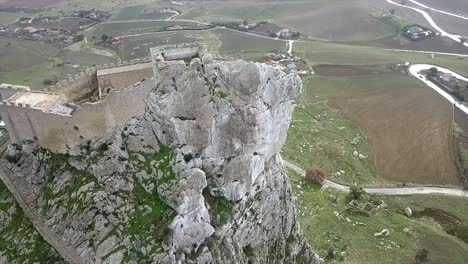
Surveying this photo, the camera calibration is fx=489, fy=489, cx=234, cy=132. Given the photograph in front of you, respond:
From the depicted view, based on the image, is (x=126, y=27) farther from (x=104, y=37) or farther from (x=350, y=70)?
(x=350, y=70)

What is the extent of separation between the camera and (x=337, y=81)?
393 feet

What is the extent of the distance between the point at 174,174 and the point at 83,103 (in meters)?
11.2

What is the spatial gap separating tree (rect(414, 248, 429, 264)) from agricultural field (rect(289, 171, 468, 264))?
0.49m

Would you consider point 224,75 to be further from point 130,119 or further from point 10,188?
point 10,188

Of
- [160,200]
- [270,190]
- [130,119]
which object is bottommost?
[270,190]

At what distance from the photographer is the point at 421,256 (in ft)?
200

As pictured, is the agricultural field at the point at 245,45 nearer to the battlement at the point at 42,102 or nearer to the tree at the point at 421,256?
the tree at the point at 421,256

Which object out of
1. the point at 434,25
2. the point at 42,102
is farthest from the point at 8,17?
the point at 42,102

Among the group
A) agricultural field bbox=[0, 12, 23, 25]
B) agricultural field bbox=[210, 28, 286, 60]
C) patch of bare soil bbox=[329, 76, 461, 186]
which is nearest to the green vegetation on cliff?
patch of bare soil bbox=[329, 76, 461, 186]

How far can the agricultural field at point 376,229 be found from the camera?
2415 inches

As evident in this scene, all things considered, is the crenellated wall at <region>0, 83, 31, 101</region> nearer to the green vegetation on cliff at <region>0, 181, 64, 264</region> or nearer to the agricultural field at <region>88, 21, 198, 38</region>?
the green vegetation on cliff at <region>0, 181, 64, 264</region>

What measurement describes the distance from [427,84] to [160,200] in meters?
90.3

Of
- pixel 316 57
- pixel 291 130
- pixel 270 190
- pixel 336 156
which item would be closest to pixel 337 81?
pixel 316 57

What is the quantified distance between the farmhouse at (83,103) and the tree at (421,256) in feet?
123
